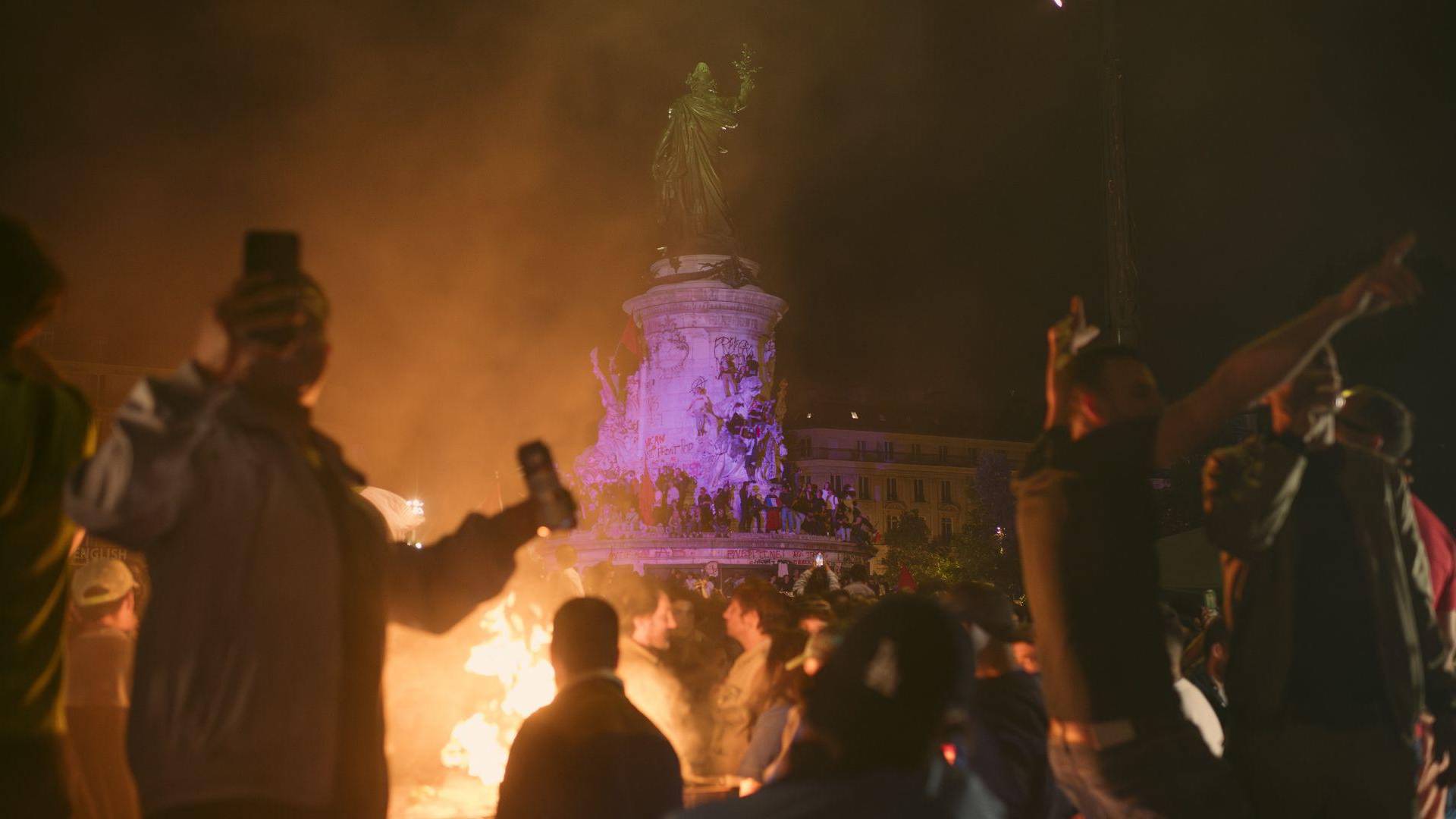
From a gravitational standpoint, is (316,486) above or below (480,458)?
below

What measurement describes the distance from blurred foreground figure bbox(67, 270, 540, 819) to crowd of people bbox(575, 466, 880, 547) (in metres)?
33.1

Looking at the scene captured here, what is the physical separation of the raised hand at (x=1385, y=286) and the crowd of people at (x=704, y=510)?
106 feet

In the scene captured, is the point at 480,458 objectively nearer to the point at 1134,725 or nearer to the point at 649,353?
the point at 649,353

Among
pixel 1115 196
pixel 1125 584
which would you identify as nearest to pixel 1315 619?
pixel 1125 584

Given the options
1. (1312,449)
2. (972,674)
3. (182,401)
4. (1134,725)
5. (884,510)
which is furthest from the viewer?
(884,510)

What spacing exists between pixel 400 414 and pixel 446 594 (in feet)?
112

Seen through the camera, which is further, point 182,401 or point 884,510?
point 884,510

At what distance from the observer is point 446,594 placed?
3799 mm

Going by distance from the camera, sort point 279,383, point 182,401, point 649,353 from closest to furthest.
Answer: point 182,401 → point 279,383 → point 649,353

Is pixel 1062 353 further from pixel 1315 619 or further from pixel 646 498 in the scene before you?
pixel 646 498

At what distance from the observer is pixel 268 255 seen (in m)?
3.46

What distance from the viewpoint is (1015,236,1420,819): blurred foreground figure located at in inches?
161

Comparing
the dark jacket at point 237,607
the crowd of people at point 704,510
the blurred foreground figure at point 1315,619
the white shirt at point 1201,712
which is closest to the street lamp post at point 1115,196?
the white shirt at point 1201,712

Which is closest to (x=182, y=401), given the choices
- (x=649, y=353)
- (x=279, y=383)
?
(x=279, y=383)
